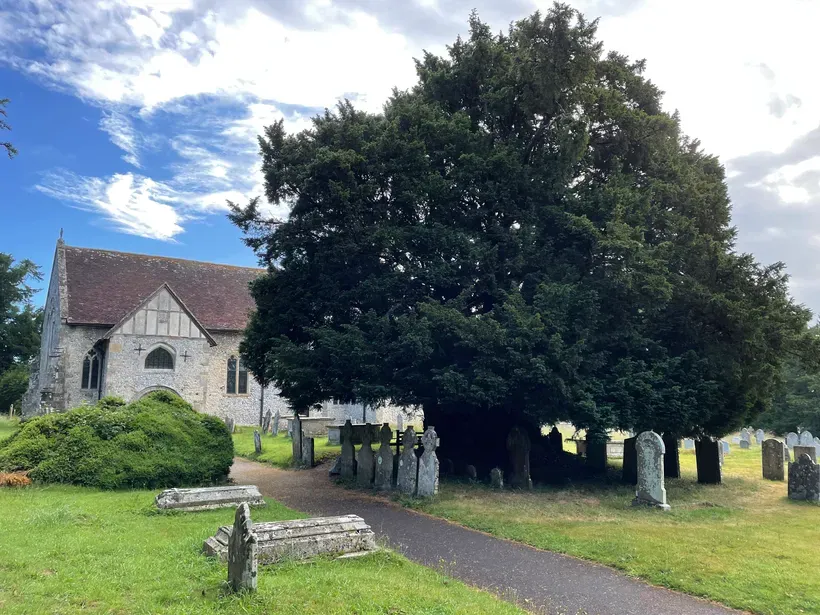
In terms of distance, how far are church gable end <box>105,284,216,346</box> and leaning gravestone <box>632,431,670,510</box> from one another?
24.2 m

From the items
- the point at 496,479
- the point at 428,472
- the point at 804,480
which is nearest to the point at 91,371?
the point at 428,472

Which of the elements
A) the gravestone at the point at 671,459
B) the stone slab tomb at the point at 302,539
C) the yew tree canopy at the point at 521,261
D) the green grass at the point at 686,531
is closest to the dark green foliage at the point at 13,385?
the yew tree canopy at the point at 521,261

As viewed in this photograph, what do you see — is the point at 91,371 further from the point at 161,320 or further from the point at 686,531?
the point at 686,531

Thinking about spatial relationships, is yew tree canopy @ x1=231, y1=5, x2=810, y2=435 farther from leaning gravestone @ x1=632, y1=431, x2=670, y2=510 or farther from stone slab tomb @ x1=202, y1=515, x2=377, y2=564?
stone slab tomb @ x1=202, y1=515, x2=377, y2=564

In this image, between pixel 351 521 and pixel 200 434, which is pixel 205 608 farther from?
pixel 200 434

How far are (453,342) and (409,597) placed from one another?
815 centimetres

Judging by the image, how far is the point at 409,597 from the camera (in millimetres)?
6102

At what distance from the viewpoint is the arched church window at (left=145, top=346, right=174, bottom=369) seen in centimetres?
2981

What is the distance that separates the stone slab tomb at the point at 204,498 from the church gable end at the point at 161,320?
799 inches

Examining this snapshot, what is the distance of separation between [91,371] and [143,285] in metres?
5.90

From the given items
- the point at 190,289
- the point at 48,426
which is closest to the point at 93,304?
the point at 190,289

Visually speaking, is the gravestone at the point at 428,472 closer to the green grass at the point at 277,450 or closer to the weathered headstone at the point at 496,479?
the weathered headstone at the point at 496,479

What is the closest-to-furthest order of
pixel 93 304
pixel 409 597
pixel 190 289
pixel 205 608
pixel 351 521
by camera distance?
1. pixel 205 608
2. pixel 409 597
3. pixel 351 521
4. pixel 93 304
5. pixel 190 289

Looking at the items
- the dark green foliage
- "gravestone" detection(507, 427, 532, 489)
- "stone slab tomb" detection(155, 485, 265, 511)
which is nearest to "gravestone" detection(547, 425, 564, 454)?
"gravestone" detection(507, 427, 532, 489)
